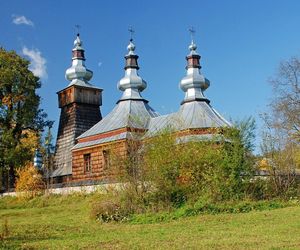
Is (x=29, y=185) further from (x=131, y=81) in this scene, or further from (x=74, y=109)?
(x=131, y=81)

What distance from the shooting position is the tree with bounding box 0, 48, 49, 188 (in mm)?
32656

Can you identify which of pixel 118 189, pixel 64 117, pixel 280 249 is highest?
pixel 64 117

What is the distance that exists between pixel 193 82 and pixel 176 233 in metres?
20.3

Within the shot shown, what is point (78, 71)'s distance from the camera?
1451 inches

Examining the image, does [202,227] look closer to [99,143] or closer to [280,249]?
[280,249]

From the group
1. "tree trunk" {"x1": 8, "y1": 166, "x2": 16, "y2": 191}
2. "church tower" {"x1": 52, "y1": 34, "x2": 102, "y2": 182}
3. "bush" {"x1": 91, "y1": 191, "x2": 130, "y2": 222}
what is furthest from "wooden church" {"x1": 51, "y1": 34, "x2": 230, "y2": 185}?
"bush" {"x1": 91, "y1": 191, "x2": 130, "y2": 222}

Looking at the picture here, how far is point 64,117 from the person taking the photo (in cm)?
3650

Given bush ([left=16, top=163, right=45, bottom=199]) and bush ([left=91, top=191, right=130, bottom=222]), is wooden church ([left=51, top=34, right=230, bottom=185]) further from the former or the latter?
bush ([left=91, top=191, right=130, bottom=222])

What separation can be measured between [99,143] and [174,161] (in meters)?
12.7

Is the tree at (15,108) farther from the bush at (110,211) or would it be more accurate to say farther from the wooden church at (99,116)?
the bush at (110,211)

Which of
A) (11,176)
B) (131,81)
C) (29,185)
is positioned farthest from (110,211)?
(11,176)

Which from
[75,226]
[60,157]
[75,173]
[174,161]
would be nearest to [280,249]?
[75,226]

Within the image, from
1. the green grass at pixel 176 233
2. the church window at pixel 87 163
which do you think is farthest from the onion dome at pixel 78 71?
the green grass at pixel 176 233

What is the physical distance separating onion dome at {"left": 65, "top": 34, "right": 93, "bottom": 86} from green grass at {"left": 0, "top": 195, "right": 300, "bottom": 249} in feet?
67.7
